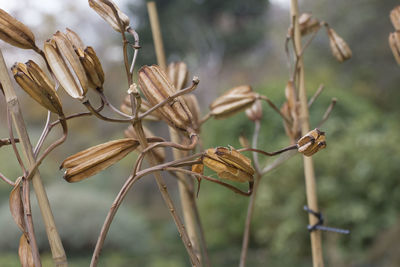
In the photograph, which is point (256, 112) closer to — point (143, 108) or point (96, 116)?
point (143, 108)

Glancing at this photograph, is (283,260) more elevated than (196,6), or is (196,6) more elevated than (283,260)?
(196,6)

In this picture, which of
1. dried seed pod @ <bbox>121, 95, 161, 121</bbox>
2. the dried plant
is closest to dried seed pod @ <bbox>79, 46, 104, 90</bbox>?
the dried plant

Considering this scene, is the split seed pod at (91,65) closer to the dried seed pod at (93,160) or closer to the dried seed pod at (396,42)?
the dried seed pod at (93,160)

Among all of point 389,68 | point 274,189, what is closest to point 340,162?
point 274,189

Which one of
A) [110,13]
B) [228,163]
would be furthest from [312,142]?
[110,13]

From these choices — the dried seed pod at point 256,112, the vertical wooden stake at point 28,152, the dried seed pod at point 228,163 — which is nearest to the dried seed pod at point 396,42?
the dried seed pod at point 256,112

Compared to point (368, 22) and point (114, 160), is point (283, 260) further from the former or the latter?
point (368, 22)

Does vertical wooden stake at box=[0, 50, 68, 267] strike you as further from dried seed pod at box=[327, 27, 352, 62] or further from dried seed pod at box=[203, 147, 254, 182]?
dried seed pod at box=[327, 27, 352, 62]
